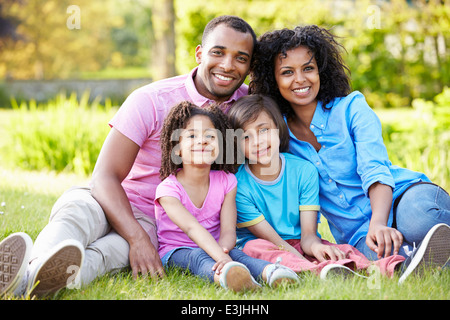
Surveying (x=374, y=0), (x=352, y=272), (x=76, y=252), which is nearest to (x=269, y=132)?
(x=352, y=272)

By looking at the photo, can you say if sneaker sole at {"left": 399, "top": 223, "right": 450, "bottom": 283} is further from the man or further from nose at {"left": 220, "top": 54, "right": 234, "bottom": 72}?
nose at {"left": 220, "top": 54, "right": 234, "bottom": 72}

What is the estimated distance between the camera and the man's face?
119 inches

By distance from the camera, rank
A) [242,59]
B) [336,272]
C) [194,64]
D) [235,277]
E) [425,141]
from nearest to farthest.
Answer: [235,277], [336,272], [242,59], [425,141], [194,64]

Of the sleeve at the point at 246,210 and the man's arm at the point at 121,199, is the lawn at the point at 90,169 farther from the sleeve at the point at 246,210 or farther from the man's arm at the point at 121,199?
the sleeve at the point at 246,210

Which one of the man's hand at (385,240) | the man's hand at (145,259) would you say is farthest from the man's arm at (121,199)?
the man's hand at (385,240)

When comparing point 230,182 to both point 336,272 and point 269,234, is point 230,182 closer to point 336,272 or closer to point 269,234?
point 269,234

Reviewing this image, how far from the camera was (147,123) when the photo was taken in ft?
9.52

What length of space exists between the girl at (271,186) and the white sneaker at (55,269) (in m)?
0.99

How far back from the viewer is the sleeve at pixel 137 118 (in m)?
2.84

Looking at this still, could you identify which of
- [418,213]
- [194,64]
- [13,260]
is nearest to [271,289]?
[418,213]

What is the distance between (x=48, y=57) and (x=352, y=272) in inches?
900

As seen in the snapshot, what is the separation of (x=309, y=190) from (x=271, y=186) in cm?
22

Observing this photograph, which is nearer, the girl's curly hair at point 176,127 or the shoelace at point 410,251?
the shoelace at point 410,251

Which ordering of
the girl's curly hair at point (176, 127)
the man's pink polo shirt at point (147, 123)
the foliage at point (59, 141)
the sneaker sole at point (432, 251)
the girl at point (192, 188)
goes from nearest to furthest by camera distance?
the sneaker sole at point (432, 251), the girl at point (192, 188), the girl's curly hair at point (176, 127), the man's pink polo shirt at point (147, 123), the foliage at point (59, 141)
